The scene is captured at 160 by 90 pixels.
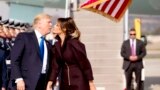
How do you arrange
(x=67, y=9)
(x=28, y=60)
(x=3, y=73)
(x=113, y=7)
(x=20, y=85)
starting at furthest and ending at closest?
(x=67, y=9) < (x=113, y=7) < (x=3, y=73) < (x=28, y=60) < (x=20, y=85)

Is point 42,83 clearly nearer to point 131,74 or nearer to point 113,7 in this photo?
point 113,7

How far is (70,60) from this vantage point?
21.6ft

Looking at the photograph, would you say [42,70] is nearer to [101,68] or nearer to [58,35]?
[58,35]

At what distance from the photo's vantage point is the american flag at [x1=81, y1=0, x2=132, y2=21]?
1006 cm

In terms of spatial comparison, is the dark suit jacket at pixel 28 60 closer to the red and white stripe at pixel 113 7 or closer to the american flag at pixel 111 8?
the american flag at pixel 111 8

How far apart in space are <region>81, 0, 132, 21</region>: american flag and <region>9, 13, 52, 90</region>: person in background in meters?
3.40

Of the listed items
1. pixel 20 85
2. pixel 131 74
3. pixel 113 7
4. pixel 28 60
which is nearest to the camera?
pixel 20 85

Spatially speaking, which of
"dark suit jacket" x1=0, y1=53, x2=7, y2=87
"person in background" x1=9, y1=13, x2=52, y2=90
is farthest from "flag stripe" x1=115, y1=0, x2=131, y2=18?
"person in background" x1=9, y1=13, x2=52, y2=90

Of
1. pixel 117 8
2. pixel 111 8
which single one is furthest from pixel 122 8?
pixel 111 8

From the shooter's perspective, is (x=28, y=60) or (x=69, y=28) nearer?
(x=28, y=60)

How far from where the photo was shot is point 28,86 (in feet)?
21.1

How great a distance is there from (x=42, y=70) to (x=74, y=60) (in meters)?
0.38

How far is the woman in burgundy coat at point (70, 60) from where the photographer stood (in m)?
6.59

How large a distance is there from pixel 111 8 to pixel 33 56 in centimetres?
390
